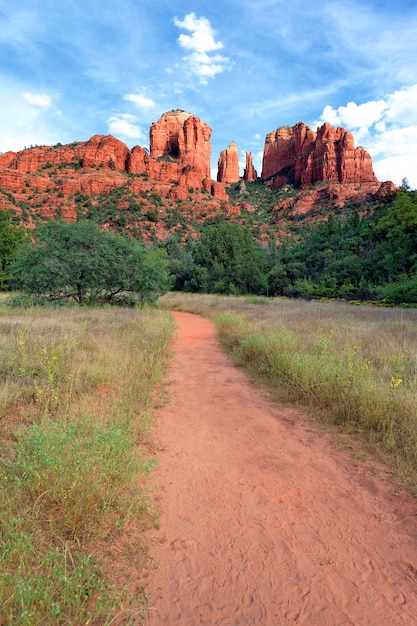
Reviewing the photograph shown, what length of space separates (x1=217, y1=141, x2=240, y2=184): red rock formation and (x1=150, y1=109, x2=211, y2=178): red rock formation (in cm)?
1430

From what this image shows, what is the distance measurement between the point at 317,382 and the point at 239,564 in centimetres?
329

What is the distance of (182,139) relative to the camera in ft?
326

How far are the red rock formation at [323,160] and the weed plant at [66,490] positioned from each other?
9512cm

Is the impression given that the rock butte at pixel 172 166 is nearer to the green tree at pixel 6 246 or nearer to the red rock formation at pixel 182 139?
the red rock formation at pixel 182 139

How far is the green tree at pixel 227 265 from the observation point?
31.0 m

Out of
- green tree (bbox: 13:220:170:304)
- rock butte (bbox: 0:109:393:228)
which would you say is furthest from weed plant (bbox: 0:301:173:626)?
rock butte (bbox: 0:109:393:228)

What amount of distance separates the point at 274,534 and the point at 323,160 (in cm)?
10081

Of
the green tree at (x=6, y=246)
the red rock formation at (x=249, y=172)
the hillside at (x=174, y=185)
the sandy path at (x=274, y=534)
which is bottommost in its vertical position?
the sandy path at (x=274, y=534)

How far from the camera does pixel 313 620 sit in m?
1.73

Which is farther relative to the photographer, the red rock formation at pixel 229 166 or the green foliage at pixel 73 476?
the red rock formation at pixel 229 166

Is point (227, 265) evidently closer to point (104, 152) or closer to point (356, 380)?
point (356, 380)

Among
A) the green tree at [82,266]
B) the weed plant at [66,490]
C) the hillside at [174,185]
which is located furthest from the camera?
the hillside at [174,185]

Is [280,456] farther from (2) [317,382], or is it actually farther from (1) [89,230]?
(1) [89,230]

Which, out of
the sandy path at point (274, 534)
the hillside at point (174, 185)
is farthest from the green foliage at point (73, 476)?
the hillside at point (174, 185)
